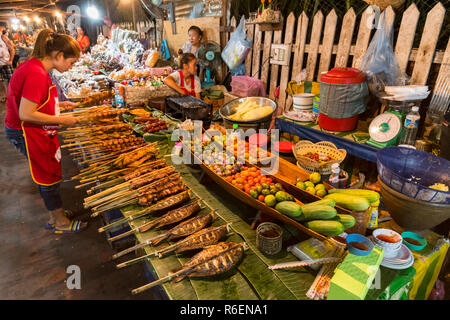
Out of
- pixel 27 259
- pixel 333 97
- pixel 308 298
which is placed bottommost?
pixel 27 259

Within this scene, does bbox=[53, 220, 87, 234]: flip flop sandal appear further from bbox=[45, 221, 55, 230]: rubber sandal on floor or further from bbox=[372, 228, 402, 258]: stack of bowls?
bbox=[372, 228, 402, 258]: stack of bowls

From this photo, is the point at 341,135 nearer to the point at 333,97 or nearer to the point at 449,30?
the point at 333,97

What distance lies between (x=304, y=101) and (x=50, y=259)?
506cm

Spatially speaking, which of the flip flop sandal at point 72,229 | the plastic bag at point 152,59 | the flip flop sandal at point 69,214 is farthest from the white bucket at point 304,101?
the plastic bag at point 152,59

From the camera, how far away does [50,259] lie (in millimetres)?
3848

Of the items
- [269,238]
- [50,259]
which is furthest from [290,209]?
[50,259]

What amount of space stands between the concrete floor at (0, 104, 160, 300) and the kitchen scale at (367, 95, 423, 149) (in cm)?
366

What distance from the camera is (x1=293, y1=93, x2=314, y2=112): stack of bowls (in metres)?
5.01

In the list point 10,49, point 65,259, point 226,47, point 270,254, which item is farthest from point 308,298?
point 10,49

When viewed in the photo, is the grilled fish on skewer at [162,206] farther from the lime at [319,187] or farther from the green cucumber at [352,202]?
the green cucumber at [352,202]

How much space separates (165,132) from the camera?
15.7 ft

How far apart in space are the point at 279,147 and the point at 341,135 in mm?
1217

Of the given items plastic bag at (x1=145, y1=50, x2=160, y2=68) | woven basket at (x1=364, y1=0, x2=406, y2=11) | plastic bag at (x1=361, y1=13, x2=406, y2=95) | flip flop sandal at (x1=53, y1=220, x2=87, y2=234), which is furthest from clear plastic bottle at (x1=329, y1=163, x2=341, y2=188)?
plastic bag at (x1=145, y1=50, x2=160, y2=68)

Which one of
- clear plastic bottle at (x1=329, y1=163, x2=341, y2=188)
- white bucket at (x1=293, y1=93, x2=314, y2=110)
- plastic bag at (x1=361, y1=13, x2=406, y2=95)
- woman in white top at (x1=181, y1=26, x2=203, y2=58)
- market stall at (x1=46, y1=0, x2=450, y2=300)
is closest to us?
market stall at (x1=46, y1=0, x2=450, y2=300)
